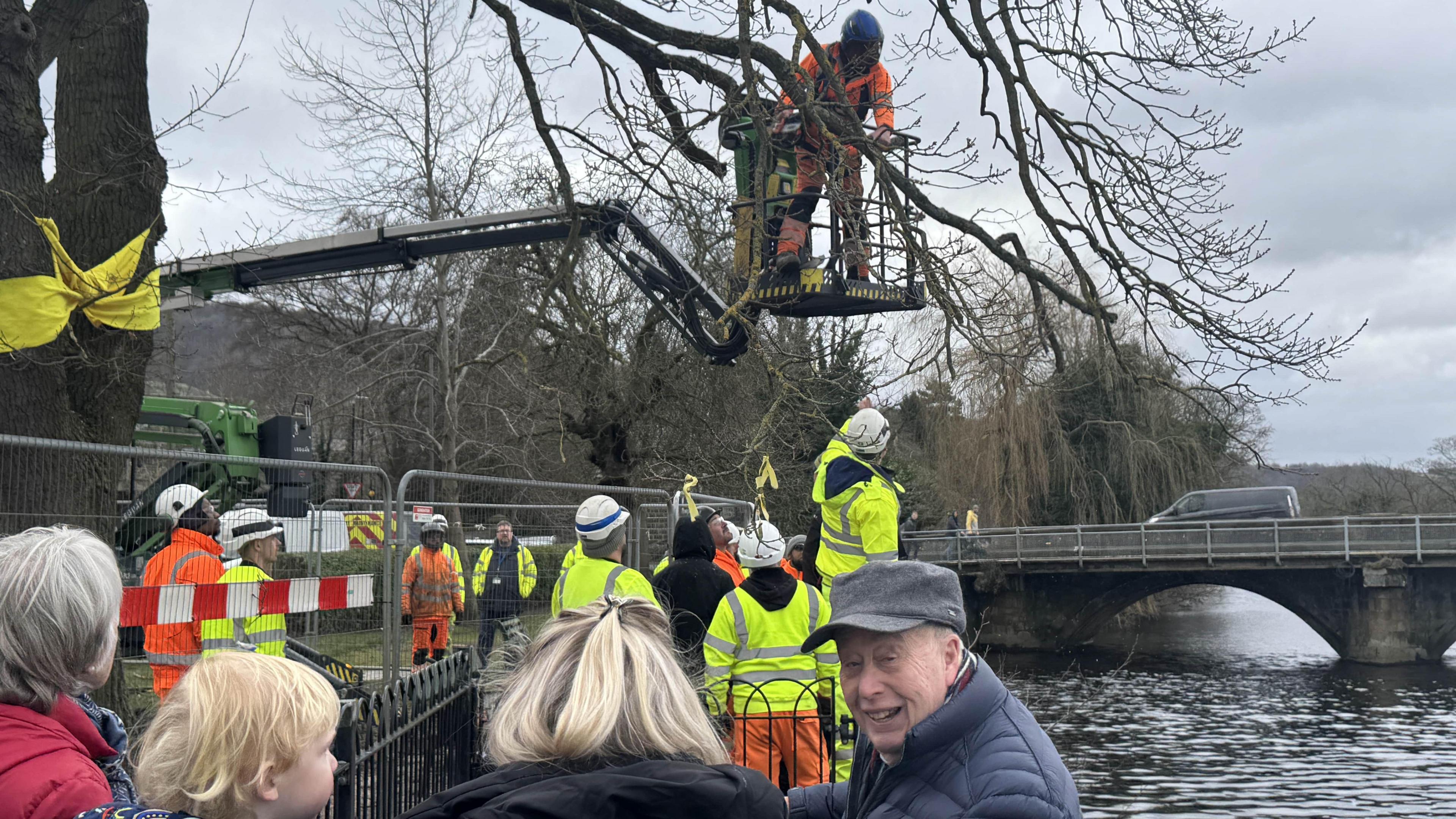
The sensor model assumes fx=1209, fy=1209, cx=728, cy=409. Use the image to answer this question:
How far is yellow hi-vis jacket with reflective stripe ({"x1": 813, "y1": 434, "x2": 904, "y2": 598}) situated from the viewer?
6984mm

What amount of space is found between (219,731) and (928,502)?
4184cm

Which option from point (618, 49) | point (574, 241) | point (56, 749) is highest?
point (618, 49)

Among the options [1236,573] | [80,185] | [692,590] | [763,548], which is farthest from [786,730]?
[1236,573]

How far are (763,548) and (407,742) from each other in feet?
7.01

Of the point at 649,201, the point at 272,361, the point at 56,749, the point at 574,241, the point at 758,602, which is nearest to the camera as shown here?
the point at 56,749

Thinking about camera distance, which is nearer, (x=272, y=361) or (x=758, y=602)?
(x=758, y=602)

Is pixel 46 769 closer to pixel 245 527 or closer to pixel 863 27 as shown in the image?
pixel 245 527

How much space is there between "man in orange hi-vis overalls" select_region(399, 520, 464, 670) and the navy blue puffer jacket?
499cm

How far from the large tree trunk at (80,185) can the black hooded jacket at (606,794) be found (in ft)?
19.1

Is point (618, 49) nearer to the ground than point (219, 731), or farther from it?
farther from it

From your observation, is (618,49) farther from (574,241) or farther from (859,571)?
(859,571)

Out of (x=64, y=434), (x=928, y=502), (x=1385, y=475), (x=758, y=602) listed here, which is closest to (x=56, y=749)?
(x=758, y=602)

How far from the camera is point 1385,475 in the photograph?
2554 inches

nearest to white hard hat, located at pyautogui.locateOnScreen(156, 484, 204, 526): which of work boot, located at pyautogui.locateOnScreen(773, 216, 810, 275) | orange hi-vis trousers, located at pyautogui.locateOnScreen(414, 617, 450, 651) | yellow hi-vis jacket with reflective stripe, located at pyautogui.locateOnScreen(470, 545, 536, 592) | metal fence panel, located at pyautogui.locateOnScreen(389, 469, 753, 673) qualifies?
metal fence panel, located at pyautogui.locateOnScreen(389, 469, 753, 673)
